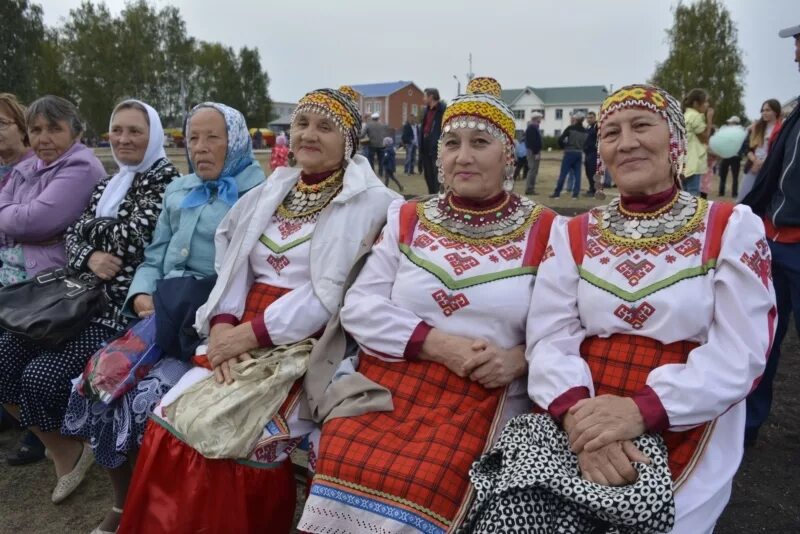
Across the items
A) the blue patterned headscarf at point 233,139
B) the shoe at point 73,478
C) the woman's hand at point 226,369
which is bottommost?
the shoe at point 73,478

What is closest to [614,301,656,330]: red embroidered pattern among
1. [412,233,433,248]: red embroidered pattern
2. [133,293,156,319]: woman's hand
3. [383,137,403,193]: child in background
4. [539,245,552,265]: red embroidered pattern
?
[539,245,552,265]: red embroidered pattern

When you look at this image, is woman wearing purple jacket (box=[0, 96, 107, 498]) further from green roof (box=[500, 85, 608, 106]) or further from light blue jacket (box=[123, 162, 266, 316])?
green roof (box=[500, 85, 608, 106])

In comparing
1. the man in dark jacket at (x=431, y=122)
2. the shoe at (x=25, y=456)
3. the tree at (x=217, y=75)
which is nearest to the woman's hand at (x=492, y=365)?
the shoe at (x=25, y=456)

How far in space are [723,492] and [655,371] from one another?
433 mm

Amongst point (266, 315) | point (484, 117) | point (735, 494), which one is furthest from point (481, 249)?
point (735, 494)

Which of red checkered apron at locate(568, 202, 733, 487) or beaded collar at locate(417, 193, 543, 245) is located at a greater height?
beaded collar at locate(417, 193, 543, 245)

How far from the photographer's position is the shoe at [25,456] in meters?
3.51

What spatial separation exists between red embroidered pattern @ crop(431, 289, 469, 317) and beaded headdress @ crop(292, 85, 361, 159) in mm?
934

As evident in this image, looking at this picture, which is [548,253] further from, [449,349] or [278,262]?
[278,262]

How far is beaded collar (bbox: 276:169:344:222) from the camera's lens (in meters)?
2.80

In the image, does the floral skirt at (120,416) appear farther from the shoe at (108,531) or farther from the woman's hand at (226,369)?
the woman's hand at (226,369)

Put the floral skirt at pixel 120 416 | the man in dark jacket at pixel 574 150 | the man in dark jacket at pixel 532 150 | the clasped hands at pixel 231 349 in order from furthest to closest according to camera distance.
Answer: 1. the man in dark jacket at pixel 532 150
2. the man in dark jacket at pixel 574 150
3. the floral skirt at pixel 120 416
4. the clasped hands at pixel 231 349

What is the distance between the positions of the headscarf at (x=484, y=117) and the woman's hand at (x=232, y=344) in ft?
3.83

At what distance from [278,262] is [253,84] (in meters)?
65.1
